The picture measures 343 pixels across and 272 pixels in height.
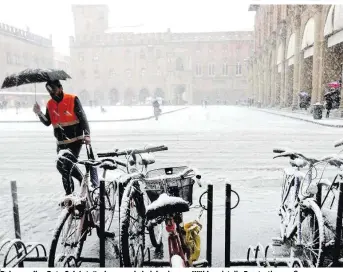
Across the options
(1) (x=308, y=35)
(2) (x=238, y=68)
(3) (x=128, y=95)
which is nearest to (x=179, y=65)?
(2) (x=238, y=68)

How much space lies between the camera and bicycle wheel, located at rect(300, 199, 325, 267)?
292cm

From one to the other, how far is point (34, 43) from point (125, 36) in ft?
27.8

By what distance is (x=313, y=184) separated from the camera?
124 inches

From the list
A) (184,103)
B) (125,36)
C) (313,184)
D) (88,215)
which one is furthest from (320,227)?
(184,103)

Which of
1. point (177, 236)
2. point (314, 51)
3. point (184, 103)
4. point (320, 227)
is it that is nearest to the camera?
point (177, 236)

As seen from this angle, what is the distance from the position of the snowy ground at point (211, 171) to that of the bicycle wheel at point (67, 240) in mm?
668

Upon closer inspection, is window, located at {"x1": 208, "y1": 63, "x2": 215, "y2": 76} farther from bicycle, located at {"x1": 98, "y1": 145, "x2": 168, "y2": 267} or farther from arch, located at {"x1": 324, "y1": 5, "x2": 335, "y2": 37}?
bicycle, located at {"x1": 98, "y1": 145, "x2": 168, "y2": 267}

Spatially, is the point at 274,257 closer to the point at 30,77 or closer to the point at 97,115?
the point at 30,77

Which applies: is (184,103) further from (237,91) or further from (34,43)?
(34,43)

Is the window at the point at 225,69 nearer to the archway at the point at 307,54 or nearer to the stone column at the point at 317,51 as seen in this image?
the archway at the point at 307,54

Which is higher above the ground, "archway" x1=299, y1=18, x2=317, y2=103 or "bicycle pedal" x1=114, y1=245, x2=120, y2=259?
"archway" x1=299, y1=18, x2=317, y2=103

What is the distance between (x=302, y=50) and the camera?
2409 centimetres

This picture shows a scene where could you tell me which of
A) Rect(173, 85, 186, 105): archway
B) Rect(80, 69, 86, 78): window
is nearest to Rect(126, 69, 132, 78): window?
Rect(80, 69, 86, 78): window

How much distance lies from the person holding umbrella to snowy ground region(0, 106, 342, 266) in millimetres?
1096
